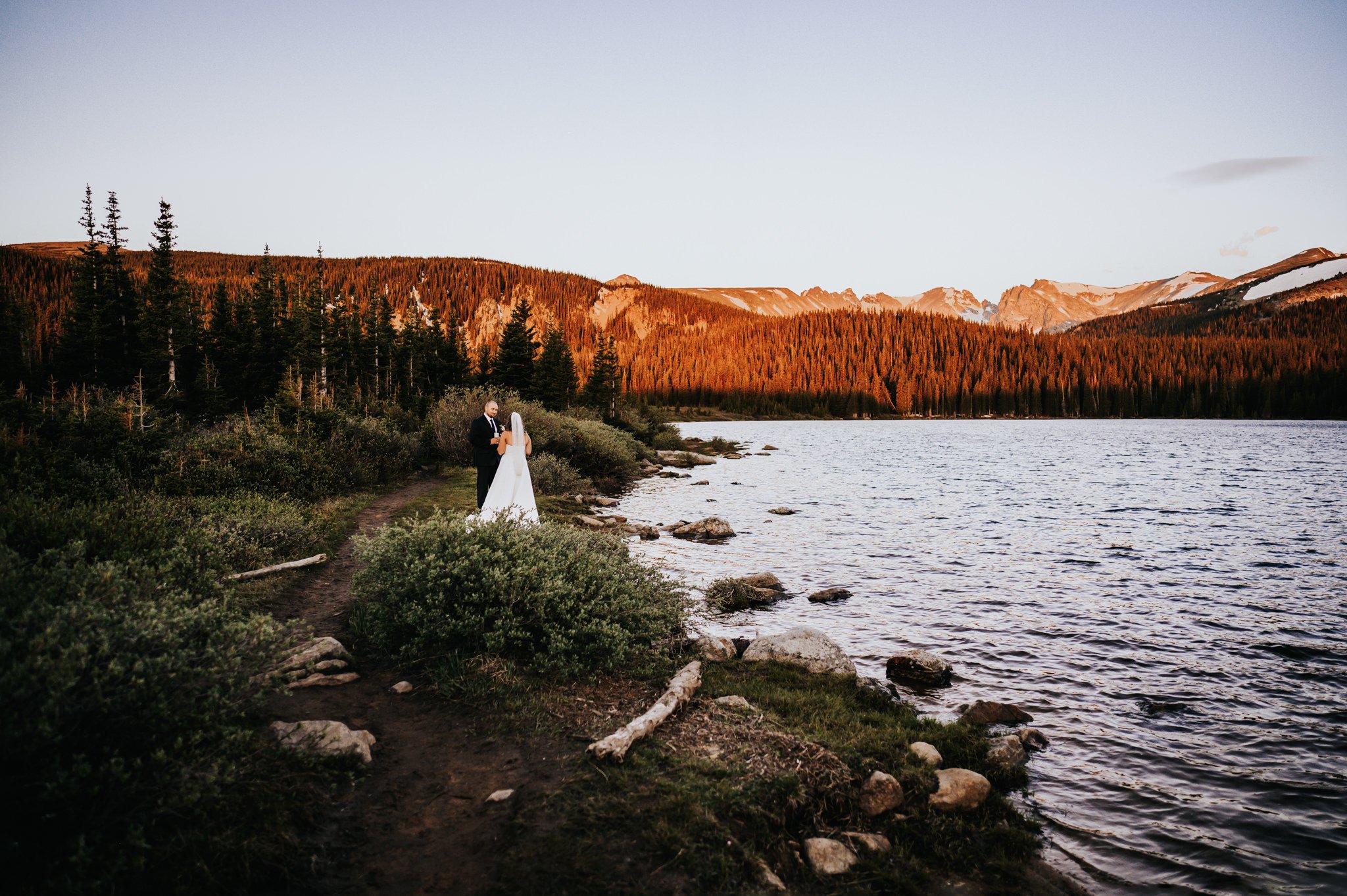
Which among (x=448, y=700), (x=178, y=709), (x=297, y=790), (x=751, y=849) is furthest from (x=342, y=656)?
(x=751, y=849)

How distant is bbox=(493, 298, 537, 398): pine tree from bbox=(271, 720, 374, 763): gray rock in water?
48637mm

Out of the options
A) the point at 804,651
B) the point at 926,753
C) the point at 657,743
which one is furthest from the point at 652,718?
the point at 804,651

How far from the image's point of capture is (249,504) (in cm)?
1416

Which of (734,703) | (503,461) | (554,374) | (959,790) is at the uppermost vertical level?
(554,374)

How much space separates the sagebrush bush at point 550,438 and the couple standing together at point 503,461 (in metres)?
16.0

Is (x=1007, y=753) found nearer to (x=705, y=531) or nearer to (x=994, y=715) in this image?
(x=994, y=715)

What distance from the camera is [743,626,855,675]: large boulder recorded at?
10.4m

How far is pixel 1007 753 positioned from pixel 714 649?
4.38 meters

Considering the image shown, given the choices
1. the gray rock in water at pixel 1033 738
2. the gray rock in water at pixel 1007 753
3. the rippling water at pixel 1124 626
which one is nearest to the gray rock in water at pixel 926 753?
the gray rock in water at pixel 1007 753

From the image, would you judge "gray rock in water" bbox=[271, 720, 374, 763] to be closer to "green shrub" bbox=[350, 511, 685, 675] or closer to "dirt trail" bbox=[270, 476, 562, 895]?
"dirt trail" bbox=[270, 476, 562, 895]

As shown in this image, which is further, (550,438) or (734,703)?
(550,438)

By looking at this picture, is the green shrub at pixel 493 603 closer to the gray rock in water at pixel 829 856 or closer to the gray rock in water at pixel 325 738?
the gray rock in water at pixel 325 738

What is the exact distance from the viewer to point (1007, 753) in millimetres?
8031

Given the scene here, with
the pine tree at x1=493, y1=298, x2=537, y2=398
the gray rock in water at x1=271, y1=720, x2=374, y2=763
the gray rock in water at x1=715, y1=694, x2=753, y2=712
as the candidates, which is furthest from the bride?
the pine tree at x1=493, y1=298, x2=537, y2=398
